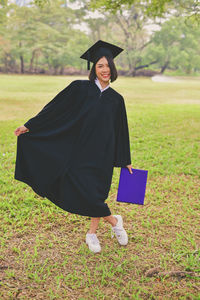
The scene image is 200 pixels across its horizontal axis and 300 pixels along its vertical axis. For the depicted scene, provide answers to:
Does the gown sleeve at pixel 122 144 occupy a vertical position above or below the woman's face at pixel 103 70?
below

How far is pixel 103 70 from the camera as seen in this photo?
9.08ft

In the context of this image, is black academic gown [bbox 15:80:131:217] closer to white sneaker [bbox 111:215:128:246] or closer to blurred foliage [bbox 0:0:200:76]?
white sneaker [bbox 111:215:128:246]

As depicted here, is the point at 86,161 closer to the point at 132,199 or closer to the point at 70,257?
the point at 132,199

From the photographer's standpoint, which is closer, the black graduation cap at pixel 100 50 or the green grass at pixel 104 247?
the green grass at pixel 104 247

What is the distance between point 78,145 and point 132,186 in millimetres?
772

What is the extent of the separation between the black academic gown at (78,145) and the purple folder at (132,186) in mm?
271

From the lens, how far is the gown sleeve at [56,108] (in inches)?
112

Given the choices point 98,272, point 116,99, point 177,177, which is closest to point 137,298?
point 98,272

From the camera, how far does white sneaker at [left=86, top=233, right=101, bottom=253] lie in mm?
3043

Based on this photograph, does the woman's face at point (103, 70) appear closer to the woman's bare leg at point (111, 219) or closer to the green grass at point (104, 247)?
the woman's bare leg at point (111, 219)

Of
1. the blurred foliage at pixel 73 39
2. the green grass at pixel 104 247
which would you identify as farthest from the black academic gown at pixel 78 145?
the blurred foliage at pixel 73 39

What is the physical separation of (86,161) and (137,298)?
1264 millimetres

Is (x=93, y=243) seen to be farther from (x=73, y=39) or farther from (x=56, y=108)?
(x=73, y=39)

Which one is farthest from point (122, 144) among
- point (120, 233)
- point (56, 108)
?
point (120, 233)
